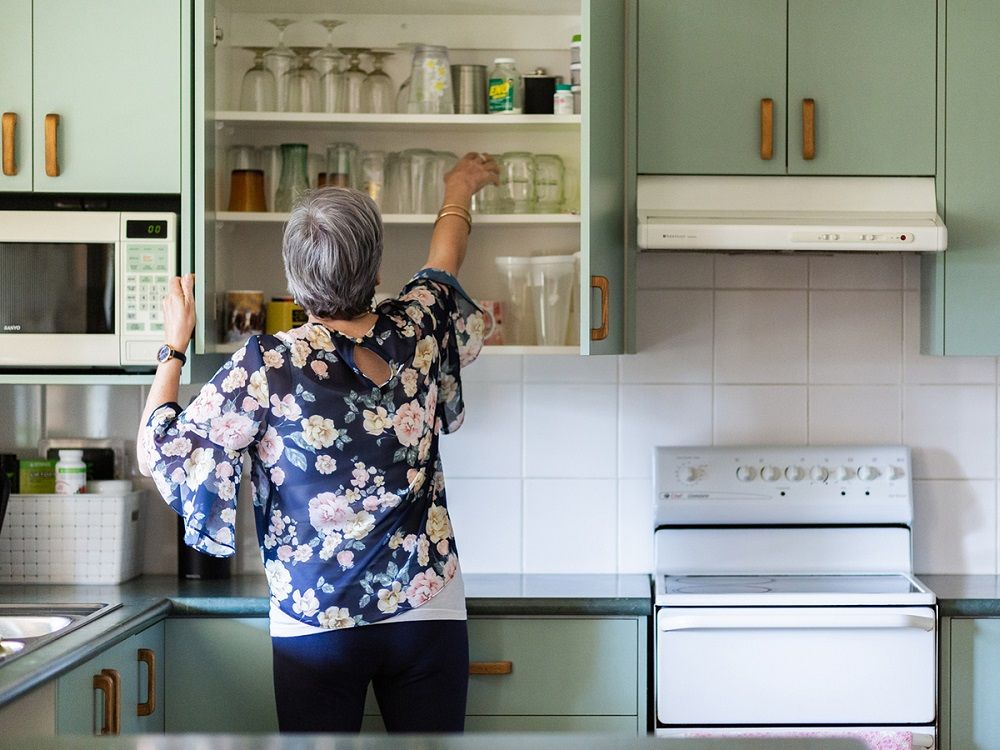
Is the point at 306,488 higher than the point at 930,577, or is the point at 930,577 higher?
Result: the point at 306,488

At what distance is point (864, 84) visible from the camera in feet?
8.28

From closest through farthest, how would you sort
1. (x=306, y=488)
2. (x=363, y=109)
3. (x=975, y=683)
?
(x=306, y=488), (x=975, y=683), (x=363, y=109)

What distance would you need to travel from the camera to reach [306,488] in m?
1.97

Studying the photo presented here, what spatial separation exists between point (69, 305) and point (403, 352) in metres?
0.83

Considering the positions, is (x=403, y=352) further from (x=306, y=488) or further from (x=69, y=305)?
(x=69, y=305)

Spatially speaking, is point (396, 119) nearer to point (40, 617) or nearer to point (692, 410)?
point (692, 410)

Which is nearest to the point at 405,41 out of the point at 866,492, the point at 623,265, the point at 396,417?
the point at 623,265

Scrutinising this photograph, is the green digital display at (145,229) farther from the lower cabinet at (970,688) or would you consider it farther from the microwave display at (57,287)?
the lower cabinet at (970,688)

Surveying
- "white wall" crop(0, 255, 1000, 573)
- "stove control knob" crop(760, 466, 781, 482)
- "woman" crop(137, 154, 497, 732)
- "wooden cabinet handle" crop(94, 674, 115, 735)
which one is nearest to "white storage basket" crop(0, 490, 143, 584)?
"white wall" crop(0, 255, 1000, 573)

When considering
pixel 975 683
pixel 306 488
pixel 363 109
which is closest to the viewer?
pixel 306 488

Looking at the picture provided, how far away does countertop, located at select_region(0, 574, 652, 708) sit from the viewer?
2225mm

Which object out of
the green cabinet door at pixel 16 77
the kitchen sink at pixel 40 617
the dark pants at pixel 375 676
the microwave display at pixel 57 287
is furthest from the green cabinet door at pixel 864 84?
the kitchen sink at pixel 40 617

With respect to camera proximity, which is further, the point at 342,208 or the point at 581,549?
the point at 581,549

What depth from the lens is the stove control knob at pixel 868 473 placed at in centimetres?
272
